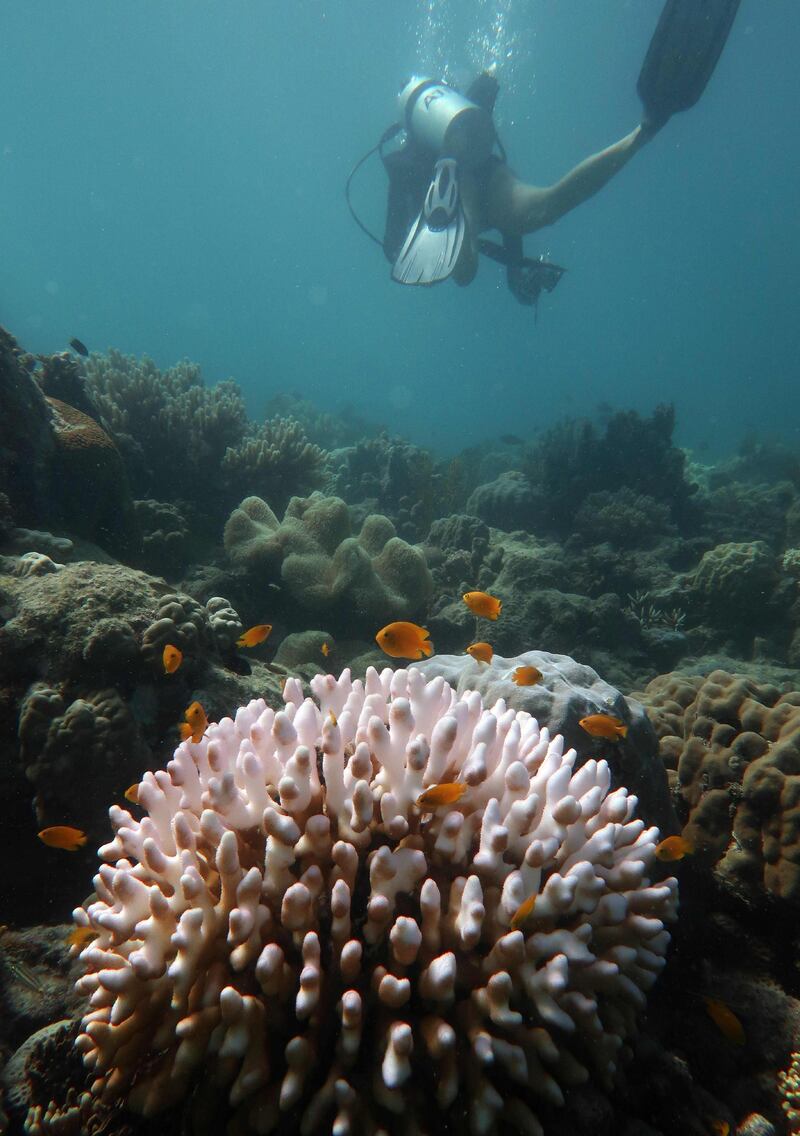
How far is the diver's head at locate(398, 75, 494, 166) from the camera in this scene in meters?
13.0

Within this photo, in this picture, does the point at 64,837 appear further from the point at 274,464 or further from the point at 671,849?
the point at 274,464

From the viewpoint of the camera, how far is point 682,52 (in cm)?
1166

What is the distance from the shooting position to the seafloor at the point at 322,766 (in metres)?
1.53

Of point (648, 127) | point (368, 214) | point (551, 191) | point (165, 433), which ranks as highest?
point (368, 214)

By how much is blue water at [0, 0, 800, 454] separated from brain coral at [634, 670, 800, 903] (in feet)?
105

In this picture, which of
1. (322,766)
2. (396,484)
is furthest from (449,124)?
(322,766)

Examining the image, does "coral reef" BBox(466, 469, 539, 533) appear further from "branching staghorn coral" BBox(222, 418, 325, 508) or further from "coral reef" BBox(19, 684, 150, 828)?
"coral reef" BBox(19, 684, 150, 828)

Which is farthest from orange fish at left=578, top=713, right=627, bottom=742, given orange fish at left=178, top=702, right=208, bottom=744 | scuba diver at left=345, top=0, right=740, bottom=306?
scuba diver at left=345, top=0, right=740, bottom=306

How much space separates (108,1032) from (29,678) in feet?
6.80

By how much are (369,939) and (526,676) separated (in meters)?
1.96

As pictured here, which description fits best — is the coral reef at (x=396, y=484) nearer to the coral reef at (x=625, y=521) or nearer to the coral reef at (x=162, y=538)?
the coral reef at (x=625, y=521)

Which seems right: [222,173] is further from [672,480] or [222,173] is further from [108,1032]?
[108,1032]

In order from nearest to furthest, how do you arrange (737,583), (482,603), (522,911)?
1. (522,911)
2. (482,603)
3. (737,583)

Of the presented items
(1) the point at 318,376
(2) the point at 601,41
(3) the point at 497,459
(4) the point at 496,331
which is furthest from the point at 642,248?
(3) the point at 497,459
